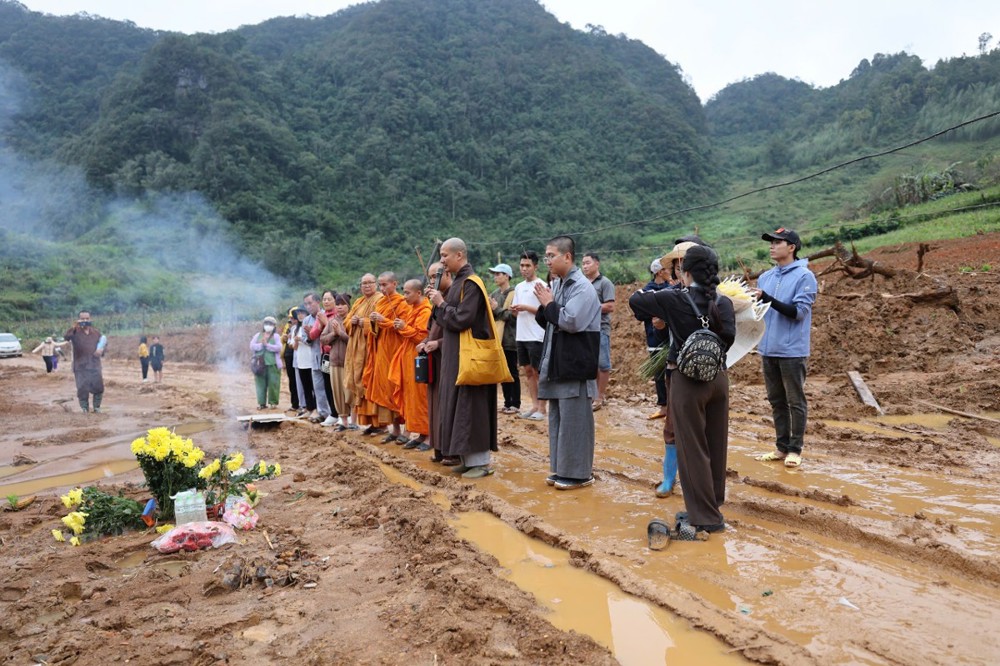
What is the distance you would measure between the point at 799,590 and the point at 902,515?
1.37 meters

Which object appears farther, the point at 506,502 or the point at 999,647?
the point at 506,502

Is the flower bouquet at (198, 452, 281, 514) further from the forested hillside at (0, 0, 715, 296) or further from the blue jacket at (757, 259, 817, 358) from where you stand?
the forested hillside at (0, 0, 715, 296)

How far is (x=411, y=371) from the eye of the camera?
7469 mm

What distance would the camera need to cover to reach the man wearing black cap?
5.48 metres

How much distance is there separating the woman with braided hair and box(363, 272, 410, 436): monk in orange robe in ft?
13.6

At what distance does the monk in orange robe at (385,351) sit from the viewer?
786 cm

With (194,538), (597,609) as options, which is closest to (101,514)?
(194,538)

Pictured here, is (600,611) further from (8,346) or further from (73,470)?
(8,346)

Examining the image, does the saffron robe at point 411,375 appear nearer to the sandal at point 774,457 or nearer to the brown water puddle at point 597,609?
the brown water puddle at point 597,609

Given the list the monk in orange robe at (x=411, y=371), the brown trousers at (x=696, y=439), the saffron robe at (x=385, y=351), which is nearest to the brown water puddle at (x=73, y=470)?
the saffron robe at (x=385, y=351)

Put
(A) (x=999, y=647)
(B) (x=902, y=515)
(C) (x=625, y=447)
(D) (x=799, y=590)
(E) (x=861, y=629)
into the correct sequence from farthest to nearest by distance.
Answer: (C) (x=625, y=447)
(B) (x=902, y=515)
(D) (x=799, y=590)
(E) (x=861, y=629)
(A) (x=999, y=647)

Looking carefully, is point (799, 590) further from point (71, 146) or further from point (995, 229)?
point (71, 146)

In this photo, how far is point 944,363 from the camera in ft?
29.7

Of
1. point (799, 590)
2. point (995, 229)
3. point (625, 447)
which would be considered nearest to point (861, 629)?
point (799, 590)
